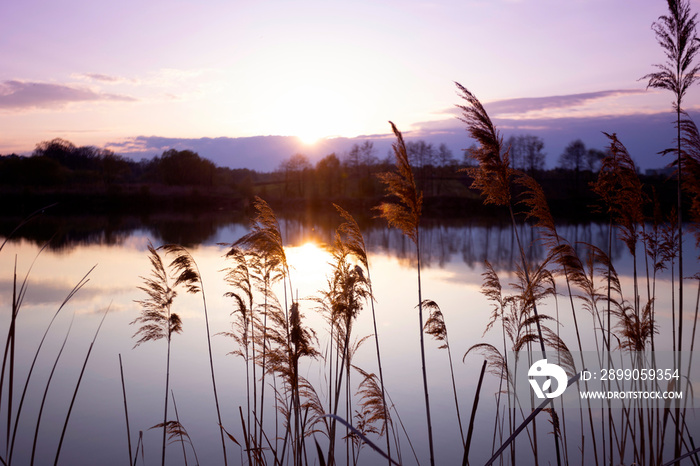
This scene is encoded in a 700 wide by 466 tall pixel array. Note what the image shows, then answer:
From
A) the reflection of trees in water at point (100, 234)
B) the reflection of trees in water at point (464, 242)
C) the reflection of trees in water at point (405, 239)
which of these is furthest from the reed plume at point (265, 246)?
the reflection of trees in water at point (100, 234)

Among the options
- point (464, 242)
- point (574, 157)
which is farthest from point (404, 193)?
point (574, 157)

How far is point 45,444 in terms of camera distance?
574cm

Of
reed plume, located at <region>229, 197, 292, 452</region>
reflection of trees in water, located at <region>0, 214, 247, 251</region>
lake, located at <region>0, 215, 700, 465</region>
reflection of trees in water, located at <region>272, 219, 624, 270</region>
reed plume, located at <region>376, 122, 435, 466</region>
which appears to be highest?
reed plume, located at <region>376, 122, 435, 466</region>

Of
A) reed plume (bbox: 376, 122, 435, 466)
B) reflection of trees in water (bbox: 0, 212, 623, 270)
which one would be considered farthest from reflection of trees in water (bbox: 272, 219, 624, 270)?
reed plume (bbox: 376, 122, 435, 466)

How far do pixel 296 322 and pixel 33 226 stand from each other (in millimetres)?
36830

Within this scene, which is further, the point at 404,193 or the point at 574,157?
the point at 574,157

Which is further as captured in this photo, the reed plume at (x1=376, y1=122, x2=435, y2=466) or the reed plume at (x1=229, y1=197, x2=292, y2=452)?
the reed plume at (x1=229, y1=197, x2=292, y2=452)

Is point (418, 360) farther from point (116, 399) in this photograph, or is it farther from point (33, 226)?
point (33, 226)

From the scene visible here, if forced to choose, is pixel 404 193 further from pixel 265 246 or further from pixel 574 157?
pixel 574 157

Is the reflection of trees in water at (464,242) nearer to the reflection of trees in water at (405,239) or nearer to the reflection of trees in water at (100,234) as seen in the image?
the reflection of trees in water at (405,239)

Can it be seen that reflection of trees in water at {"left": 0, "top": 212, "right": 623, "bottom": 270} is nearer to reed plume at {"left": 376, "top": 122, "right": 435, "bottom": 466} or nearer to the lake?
the lake

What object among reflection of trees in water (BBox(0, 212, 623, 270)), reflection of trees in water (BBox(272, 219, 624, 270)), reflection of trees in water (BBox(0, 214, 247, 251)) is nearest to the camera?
reflection of trees in water (BBox(272, 219, 624, 270))

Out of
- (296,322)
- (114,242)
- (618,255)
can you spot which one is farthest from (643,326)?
(114,242)

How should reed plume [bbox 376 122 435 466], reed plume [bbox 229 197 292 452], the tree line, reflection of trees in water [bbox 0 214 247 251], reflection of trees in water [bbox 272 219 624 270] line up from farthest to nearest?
the tree line, reflection of trees in water [bbox 0 214 247 251], reflection of trees in water [bbox 272 219 624 270], reed plume [bbox 229 197 292 452], reed plume [bbox 376 122 435 466]
